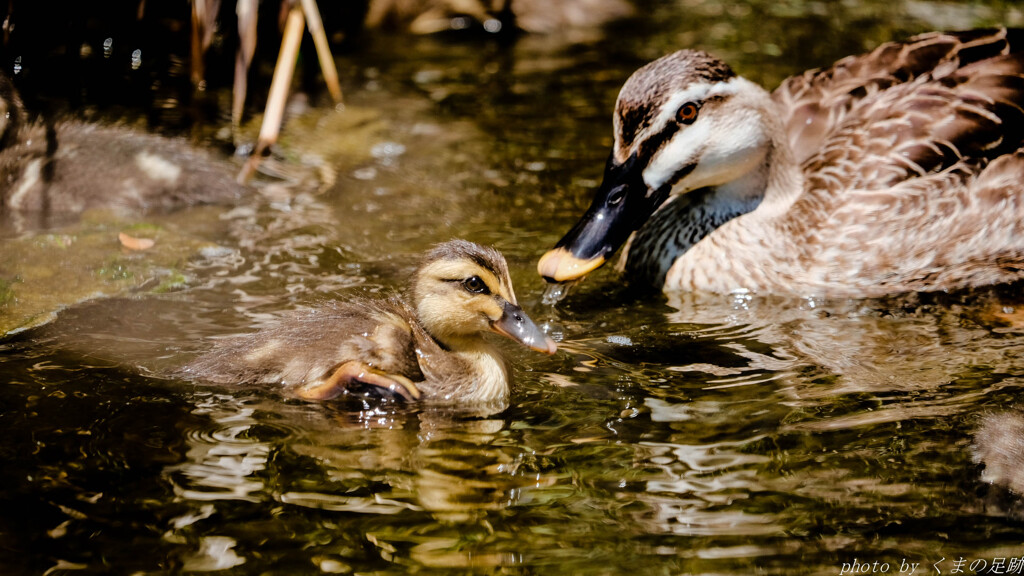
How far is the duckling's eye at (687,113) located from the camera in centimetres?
435

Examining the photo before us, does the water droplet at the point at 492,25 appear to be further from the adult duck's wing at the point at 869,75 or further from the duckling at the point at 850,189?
the duckling at the point at 850,189

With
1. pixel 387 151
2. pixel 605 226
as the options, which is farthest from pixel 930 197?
pixel 387 151

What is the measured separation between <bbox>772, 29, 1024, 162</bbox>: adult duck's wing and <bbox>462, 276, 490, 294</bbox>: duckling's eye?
189 cm

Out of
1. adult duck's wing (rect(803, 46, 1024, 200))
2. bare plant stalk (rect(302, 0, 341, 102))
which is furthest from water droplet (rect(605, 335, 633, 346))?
bare plant stalk (rect(302, 0, 341, 102))

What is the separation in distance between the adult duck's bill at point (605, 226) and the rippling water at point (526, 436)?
236mm

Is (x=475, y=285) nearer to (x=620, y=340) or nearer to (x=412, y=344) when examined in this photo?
(x=412, y=344)

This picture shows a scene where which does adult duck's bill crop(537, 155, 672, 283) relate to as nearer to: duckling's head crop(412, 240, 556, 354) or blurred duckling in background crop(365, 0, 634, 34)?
duckling's head crop(412, 240, 556, 354)

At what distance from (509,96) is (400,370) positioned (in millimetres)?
3578

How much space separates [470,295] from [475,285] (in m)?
0.04

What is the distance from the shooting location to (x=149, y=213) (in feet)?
16.8

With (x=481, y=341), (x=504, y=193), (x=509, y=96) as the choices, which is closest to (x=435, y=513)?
(x=481, y=341)

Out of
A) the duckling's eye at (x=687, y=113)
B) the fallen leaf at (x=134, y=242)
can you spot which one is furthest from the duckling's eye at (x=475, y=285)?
the fallen leaf at (x=134, y=242)

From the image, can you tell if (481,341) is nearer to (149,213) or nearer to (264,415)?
(264,415)

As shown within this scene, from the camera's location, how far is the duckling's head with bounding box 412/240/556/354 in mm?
3611
